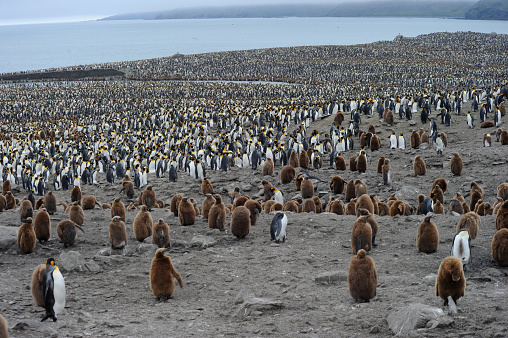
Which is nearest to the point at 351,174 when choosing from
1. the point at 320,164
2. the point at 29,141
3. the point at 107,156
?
the point at 320,164

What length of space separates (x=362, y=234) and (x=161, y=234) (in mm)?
3529

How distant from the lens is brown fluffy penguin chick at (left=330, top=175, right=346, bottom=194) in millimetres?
14438

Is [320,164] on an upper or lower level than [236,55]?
lower

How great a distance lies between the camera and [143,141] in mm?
27859

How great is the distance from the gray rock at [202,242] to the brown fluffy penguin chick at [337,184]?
600 centimetres

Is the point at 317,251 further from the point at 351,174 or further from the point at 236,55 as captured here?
the point at 236,55

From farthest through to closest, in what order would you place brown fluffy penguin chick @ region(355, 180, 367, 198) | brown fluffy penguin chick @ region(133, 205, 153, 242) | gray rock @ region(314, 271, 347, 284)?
1. brown fluffy penguin chick @ region(355, 180, 367, 198)
2. brown fluffy penguin chick @ region(133, 205, 153, 242)
3. gray rock @ region(314, 271, 347, 284)

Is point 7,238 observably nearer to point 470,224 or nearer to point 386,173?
point 470,224

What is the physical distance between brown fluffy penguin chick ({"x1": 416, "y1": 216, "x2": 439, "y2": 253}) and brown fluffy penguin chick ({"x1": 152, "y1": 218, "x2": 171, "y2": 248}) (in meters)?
4.34

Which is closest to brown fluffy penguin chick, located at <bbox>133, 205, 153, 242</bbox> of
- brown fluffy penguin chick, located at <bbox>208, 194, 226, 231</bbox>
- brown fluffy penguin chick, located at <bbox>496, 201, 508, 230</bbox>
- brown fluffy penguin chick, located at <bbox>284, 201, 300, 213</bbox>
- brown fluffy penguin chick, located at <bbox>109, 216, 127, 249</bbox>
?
brown fluffy penguin chick, located at <bbox>109, 216, 127, 249</bbox>

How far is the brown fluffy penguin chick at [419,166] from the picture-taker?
1564cm

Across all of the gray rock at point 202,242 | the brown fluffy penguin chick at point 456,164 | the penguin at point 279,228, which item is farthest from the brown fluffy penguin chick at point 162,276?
the brown fluffy penguin chick at point 456,164

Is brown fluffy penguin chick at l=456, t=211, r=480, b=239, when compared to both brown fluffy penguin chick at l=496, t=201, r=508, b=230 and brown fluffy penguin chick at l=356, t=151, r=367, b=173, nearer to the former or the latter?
brown fluffy penguin chick at l=496, t=201, r=508, b=230

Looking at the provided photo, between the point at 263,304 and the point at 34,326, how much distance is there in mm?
2690
